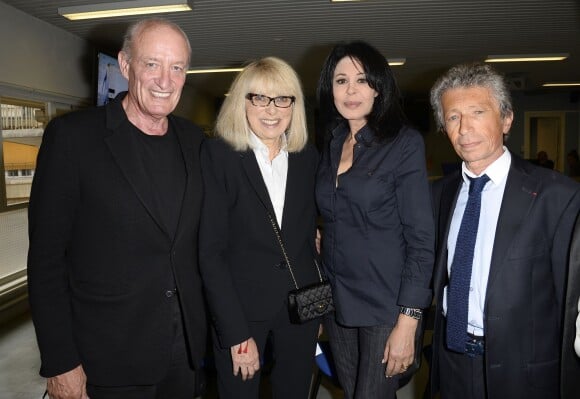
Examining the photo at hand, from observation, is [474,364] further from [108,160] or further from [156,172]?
[108,160]

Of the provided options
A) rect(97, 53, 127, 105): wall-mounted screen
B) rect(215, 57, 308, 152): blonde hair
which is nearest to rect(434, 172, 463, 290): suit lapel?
rect(215, 57, 308, 152): blonde hair

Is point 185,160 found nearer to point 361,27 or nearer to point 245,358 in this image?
point 245,358

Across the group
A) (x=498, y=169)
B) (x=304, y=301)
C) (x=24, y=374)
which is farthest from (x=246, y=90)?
(x=24, y=374)

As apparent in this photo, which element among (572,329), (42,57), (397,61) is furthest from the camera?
(397,61)

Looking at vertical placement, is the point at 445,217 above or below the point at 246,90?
below

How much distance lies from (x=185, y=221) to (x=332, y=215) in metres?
0.59

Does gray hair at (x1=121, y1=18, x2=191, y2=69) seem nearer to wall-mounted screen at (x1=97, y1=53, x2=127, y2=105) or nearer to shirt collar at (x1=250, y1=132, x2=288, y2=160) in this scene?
shirt collar at (x1=250, y1=132, x2=288, y2=160)

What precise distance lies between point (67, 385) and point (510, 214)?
5.44 ft

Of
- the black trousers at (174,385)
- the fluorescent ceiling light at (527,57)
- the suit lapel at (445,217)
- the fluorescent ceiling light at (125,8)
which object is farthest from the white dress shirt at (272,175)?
the fluorescent ceiling light at (527,57)

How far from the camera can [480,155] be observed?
1.67 meters

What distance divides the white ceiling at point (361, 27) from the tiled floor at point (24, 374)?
3639 mm

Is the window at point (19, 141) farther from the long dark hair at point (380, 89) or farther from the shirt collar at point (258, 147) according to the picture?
the long dark hair at point (380, 89)

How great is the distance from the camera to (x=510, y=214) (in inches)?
62.3

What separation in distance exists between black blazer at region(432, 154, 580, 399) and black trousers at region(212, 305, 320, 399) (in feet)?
2.38
